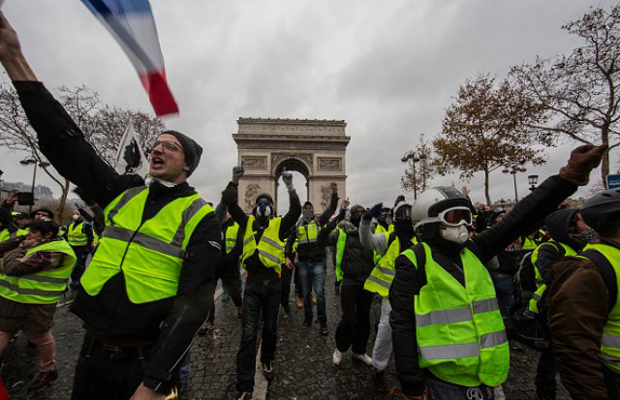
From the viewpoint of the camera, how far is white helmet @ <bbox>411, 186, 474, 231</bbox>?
1.64 meters

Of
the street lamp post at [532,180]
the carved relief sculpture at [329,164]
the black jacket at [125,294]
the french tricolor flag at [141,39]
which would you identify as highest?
the carved relief sculpture at [329,164]

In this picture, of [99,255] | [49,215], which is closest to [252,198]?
[49,215]

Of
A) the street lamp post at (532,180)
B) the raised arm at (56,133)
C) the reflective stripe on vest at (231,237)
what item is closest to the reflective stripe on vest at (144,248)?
the raised arm at (56,133)

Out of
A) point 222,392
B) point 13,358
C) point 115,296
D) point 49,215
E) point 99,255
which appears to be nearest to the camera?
point 115,296

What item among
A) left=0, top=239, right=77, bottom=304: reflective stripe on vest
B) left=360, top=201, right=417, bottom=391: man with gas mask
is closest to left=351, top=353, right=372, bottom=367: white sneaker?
left=360, top=201, right=417, bottom=391: man with gas mask

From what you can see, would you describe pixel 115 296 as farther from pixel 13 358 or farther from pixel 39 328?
pixel 13 358

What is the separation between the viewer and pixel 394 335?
153cm

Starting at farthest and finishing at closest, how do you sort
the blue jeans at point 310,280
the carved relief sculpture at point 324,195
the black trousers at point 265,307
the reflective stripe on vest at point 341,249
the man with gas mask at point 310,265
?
the carved relief sculpture at point 324,195 → the blue jeans at point 310,280 → the man with gas mask at point 310,265 → the reflective stripe on vest at point 341,249 → the black trousers at point 265,307

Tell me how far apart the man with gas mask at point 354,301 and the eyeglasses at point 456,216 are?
1.97 m

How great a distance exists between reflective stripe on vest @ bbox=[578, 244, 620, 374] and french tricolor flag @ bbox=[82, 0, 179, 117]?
2667 millimetres

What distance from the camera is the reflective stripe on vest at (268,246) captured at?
3.01m

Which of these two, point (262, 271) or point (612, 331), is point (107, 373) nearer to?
point (262, 271)

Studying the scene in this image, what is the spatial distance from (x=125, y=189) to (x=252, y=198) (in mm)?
26137

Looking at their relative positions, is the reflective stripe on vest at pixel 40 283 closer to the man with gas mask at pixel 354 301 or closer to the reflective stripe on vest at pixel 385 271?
the man with gas mask at pixel 354 301
